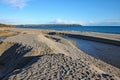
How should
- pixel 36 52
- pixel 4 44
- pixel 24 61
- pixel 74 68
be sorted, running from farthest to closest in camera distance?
pixel 4 44 < pixel 36 52 < pixel 24 61 < pixel 74 68

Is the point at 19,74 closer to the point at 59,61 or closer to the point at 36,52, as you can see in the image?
the point at 59,61

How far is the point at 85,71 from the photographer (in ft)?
38.4

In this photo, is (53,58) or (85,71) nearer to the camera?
(85,71)

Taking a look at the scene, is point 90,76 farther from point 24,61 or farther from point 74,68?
point 24,61

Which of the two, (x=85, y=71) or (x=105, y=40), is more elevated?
(x=85, y=71)

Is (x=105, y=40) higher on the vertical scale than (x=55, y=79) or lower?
lower

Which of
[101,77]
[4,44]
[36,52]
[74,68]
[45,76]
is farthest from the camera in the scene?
[4,44]

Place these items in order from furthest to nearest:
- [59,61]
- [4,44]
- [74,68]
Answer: [4,44]
[59,61]
[74,68]

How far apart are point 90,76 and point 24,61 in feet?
22.0

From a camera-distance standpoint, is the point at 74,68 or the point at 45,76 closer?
the point at 45,76

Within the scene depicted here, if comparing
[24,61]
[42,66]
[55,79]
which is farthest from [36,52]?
[55,79]

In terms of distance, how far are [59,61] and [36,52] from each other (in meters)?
4.62

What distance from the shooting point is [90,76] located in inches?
425

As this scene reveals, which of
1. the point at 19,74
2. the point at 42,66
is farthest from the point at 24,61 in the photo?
the point at 19,74
